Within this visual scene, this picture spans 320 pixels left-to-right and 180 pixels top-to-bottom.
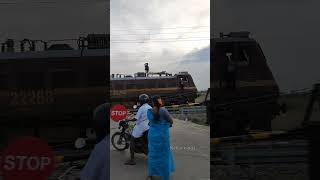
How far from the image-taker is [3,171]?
113 inches

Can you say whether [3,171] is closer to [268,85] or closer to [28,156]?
[28,156]

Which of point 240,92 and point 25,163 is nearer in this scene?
point 25,163

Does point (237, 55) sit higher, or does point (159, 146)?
point (237, 55)

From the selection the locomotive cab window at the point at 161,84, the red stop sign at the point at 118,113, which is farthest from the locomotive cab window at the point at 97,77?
the locomotive cab window at the point at 161,84

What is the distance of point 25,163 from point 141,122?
3.04 meters

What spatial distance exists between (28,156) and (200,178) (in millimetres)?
2475

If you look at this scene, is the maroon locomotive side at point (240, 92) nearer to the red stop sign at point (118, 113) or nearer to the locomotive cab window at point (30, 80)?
the locomotive cab window at point (30, 80)

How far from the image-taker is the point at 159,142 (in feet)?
15.0

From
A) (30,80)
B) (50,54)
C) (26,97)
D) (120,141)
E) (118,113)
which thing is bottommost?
(120,141)

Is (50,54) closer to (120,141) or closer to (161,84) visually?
(120,141)

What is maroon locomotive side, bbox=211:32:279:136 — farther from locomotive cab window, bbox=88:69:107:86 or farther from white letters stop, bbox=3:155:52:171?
white letters stop, bbox=3:155:52:171

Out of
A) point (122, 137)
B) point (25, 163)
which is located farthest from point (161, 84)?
point (25, 163)

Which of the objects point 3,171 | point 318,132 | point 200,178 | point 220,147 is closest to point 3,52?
point 3,171

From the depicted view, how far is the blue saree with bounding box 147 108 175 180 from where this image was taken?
178 inches
